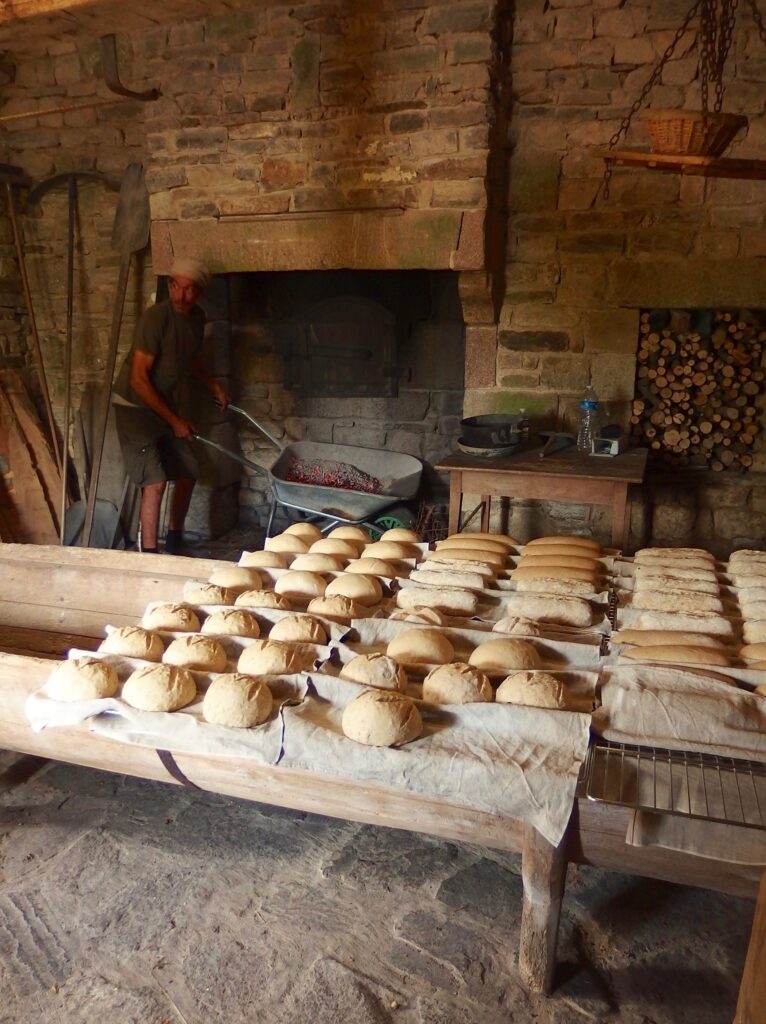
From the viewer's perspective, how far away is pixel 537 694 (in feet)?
5.85

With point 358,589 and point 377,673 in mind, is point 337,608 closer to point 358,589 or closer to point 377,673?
point 358,589

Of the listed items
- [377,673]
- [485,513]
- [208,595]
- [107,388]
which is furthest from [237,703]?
[107,388]

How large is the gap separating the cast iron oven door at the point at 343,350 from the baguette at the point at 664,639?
365 cm

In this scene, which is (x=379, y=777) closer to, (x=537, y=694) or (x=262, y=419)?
(x=537, y=694)

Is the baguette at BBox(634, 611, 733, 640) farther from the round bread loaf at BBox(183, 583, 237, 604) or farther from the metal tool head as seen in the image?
the metal tool head

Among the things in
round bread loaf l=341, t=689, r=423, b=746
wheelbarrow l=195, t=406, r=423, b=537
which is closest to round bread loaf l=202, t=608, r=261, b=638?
round bread loaf l=341, t=689, r=423, b=746

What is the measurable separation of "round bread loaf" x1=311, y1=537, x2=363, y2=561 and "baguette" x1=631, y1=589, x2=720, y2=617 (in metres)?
1.02

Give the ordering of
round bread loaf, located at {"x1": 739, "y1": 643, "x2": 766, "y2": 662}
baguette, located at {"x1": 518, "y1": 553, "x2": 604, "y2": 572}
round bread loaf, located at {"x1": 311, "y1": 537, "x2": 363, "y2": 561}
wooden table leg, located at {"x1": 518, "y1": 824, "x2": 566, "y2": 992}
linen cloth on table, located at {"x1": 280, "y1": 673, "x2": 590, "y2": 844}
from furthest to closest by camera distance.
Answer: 1. round bread loaf, located at {"x1": 311, "y1": 537, "x2": 363, "y2": 561}
2. baguette, located at {"x1": 518, "y1": 553, "x2": 604, "y2": 572}
3. round bread loaf, located at {"x1": 739, "y1": 643, "x2": 766, "y2": 662}
4. wooden table leg, located at {"x1": 518, "y1": 824, "x2": 566, "y2": 992}
5. linen cloth on table, located at {"x1": 280, "y1": 673, "x2": 590, "y2": 844}

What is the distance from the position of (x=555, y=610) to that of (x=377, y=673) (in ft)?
2.05

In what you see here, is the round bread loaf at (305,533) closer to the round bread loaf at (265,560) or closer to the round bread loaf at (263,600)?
the round bread loaf at (265,560)

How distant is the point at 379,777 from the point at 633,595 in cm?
111

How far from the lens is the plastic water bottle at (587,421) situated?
4.32m

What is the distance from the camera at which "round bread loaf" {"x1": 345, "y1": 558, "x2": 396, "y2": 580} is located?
2567 mm

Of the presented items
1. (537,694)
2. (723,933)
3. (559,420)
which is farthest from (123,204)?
(723,933)
